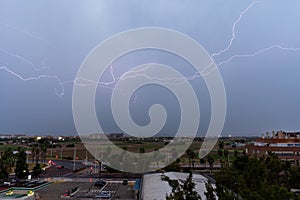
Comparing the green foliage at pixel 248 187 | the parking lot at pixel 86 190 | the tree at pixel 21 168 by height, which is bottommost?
the parking lot at pixel 86 190

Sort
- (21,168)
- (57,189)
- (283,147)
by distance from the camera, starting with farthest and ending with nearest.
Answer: (283,147) < (21,168) < (57,189)

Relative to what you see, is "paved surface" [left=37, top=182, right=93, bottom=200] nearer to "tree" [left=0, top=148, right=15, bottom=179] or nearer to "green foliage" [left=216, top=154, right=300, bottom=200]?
"tree" [left=0, top=148, right=15, bottom=179]

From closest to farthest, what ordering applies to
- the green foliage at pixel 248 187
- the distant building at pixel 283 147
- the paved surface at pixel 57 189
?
the green foliage at pixel 248 187
the paved surface at pixel 57 189
the distant building at pixel 283 147

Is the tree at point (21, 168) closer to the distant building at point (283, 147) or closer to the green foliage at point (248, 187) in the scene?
the green foliage at point (248, 187)

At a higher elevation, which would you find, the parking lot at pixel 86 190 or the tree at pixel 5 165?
the tree at pixel 5 165

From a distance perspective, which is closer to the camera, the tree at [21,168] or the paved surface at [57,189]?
the paved surface at [57,189]

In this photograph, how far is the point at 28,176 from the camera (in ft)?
160

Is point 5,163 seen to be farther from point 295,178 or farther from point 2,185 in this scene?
point 295,178

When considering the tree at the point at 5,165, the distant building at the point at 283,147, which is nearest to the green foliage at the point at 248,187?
the tree at the point at 5,165

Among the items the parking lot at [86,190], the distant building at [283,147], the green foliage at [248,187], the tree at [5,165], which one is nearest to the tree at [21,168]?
the tree at [5,165]


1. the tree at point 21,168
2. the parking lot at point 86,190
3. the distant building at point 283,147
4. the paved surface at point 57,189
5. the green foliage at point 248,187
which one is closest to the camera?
the green foliage at point 248,187

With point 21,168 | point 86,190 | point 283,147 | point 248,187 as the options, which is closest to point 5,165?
point 21,168

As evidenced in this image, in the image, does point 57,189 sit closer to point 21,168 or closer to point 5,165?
point 21,168

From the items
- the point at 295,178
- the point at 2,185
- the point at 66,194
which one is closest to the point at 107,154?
the point at 2,185
